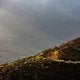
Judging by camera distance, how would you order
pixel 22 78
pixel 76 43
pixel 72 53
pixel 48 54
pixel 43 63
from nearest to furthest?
pixel 22 78, pixel 43 63, pixel 72 53, pixel 48 54, pixel 76 43

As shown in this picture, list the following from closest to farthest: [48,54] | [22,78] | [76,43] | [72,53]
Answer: [22,78], [72,53], [48,54], [76,43]

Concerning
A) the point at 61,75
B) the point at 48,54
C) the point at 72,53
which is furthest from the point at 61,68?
the point at 48,54

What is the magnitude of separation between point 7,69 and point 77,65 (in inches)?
348

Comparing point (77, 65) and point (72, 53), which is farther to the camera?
point (72, 53)

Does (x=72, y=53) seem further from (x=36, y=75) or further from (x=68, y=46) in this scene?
(x=36, y=75)

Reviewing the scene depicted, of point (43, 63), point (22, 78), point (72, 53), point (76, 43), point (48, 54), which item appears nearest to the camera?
point (22, 78)

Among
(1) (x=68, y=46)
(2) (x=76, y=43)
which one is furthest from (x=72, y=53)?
(2) (x=76, y=43)

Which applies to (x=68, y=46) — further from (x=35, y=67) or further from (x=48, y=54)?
(x=35, y=67)

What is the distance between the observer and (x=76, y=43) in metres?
76.2

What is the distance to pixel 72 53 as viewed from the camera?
6512cm

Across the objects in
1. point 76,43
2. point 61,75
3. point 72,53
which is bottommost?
point 61,75

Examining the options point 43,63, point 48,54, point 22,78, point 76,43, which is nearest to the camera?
point 22,78

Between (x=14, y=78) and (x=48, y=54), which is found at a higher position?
(x=48, y=54)

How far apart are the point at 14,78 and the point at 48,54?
107 feet
